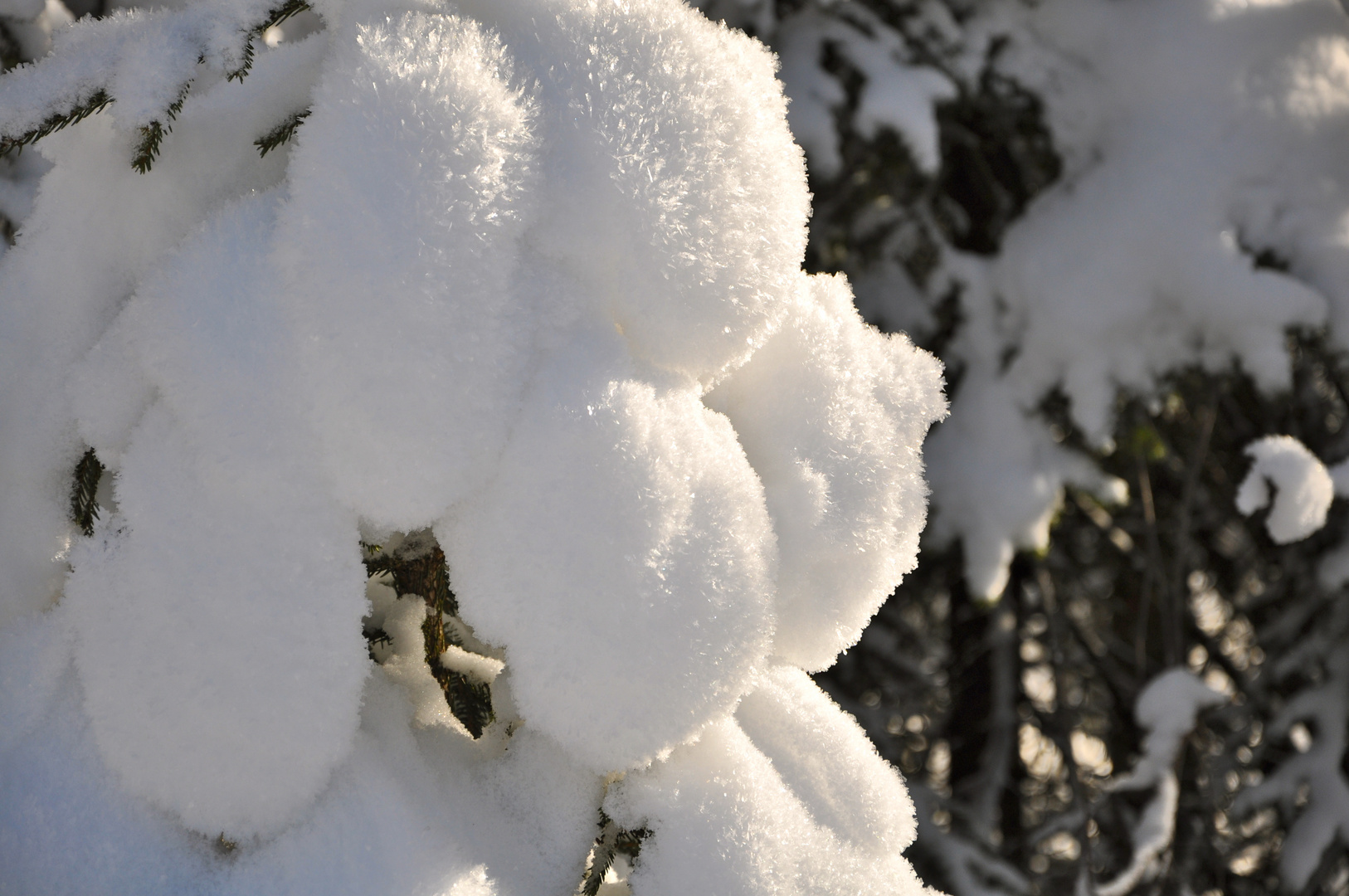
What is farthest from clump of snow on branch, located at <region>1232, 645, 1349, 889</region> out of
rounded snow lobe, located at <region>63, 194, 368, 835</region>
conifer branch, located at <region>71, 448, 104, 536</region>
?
conifer branch, located at <region>71, 448, 104, 536</region>

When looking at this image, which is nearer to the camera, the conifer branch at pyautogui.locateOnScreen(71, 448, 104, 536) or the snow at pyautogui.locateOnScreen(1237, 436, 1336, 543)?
the conifer branch at pyautogui.locateOnScreen(71, 448, 104, 536)

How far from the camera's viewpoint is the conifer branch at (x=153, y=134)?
0.81m

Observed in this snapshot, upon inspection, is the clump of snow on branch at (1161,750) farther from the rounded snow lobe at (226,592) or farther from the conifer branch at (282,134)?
the conifer branch at (282,134)

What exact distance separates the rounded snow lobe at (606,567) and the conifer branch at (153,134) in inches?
15.8

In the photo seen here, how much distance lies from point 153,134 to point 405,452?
1.23ft

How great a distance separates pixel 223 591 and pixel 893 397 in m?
0.70

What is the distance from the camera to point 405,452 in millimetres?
737

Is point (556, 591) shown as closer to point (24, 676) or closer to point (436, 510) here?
point (436, 510)

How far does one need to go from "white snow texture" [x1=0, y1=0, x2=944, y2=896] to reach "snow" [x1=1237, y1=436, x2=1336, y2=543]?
5.07ft

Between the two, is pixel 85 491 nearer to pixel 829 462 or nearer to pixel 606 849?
pixel 606 849

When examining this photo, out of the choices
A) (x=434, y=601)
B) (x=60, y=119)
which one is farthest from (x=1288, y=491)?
(x=60, y=119)

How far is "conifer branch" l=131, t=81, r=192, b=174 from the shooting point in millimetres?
807

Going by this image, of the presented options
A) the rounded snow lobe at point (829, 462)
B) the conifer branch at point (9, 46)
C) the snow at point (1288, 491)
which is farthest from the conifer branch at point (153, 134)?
the snow at point (1288, 491)

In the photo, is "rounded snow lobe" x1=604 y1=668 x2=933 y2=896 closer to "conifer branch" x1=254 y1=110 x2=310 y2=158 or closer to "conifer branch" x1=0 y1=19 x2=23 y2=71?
"conifer branch" x1=254 y1=110 x2=310 y2=158
